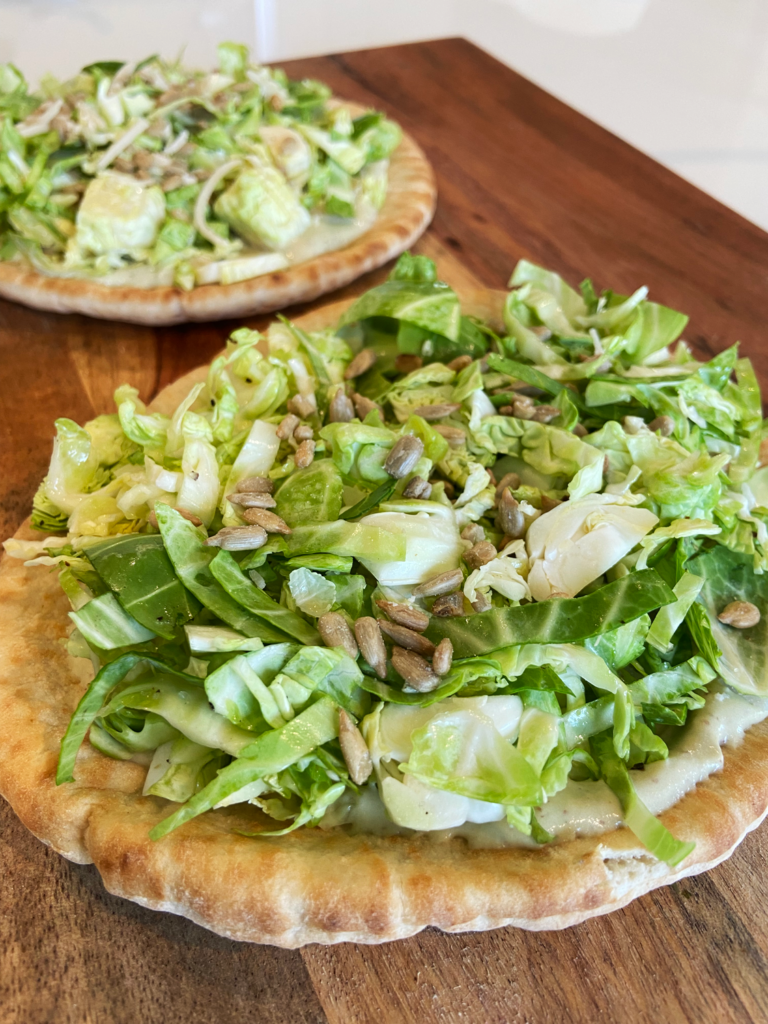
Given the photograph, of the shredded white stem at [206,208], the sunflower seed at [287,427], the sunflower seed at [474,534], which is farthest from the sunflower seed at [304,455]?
the shredded white stem at [206,208]

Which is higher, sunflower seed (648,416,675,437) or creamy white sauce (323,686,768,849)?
sunflower seed (648,416,675,437)

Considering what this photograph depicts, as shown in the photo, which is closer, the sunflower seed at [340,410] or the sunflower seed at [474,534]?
the sunflower seed at [474,534]

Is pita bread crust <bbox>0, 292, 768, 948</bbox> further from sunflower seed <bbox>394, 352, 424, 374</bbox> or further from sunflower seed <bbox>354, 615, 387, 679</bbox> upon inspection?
sunflower seed <bbox>394, 352, 424, 374</bbox>

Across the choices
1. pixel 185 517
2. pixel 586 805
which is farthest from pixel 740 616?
pixel 185 517

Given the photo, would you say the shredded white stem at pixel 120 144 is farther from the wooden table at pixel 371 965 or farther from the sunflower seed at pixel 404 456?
the sunflower seed at pixel 404 456

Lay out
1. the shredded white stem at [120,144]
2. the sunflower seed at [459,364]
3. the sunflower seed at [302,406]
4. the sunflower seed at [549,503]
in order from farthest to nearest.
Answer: the shredded white stem at [120,144], the sunflower seed at [459,364], the sunflower seed at [302,406], the sunflower seed at [549,503]

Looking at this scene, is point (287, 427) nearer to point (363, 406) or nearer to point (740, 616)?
point (363, 406)

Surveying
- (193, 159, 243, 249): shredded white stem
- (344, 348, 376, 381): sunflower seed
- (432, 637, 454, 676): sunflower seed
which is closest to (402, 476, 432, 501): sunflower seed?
(432, 637, 454, 676): sunflower seed
